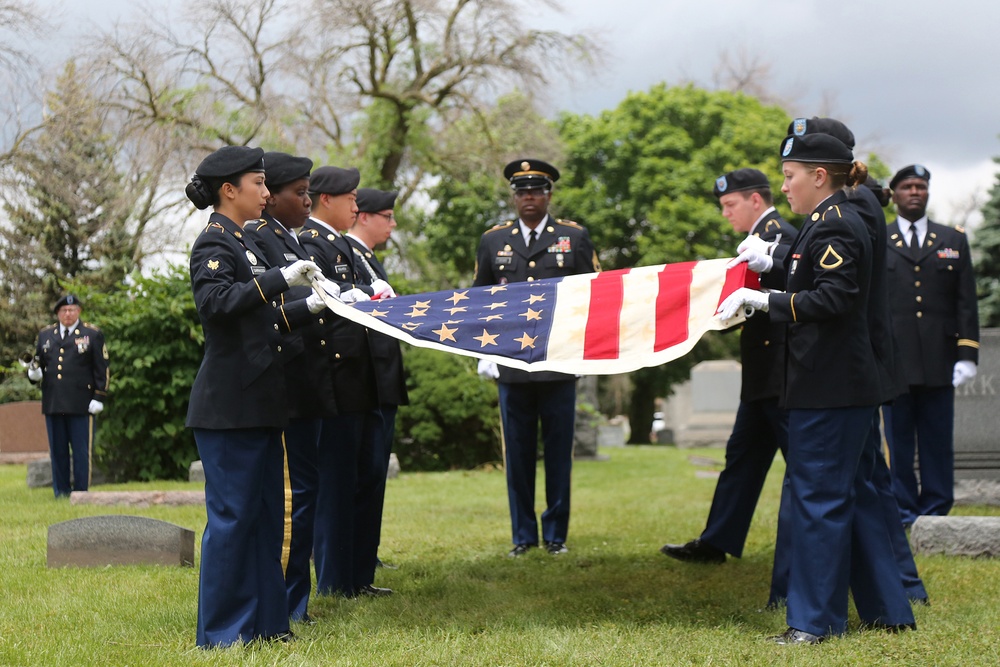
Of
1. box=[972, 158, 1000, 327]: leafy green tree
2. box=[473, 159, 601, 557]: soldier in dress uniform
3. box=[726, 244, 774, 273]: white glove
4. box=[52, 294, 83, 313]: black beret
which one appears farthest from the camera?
box=[972, 158, 1000, 327]: leafy green tree

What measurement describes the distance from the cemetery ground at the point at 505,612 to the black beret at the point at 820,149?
2089mm

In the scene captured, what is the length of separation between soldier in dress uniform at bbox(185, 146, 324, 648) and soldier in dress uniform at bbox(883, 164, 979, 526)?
16.7 feet

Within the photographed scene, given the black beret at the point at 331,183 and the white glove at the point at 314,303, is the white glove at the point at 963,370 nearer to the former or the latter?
the black beret at the point at 331,183

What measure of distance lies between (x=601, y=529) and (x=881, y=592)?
388cm

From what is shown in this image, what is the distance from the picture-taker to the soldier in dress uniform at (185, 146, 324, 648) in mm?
4586

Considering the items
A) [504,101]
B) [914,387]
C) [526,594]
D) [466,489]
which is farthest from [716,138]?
[526,594]

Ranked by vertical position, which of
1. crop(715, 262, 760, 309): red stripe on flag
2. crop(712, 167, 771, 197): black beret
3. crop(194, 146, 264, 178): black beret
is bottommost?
crop(715, 262, 760, 309): red stripe on flag

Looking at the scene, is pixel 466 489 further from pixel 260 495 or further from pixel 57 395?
pixel 260 495

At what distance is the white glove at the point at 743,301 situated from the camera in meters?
4.89

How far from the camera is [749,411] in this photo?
6.59 m

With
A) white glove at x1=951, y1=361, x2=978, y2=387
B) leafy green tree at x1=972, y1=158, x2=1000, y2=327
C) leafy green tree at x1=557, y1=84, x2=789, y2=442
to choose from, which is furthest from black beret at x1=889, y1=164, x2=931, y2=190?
leafy green tree at x1=557, y1=84, x2=789, y2=442

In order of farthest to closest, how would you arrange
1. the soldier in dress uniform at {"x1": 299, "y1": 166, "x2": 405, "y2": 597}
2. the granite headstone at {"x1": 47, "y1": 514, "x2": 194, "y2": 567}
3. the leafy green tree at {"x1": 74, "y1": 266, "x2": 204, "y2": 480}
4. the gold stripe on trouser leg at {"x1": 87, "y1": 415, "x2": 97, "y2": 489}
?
the leafy green tree at {"x1": 74, "y1": 266, "x2": 204, "y2": 480}
the gold stripe on trouser leg at {"x1": 87, "y1": 415, "x2": 97, "y2": 489}
the granite headstone at {"x1": 47, "y1": 514, "x2": 194, "y2": 567}
the soldier in dress uniform at {"x1": 299, "y1": 166, "x2": 405, "y2": 597}

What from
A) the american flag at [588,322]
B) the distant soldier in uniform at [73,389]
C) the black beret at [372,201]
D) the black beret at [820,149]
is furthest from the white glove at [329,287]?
the distant soldier in uniform at [73,389]

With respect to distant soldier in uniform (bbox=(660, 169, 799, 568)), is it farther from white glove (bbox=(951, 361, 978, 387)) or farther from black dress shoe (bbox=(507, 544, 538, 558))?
white glove (bbox=(951, 361, 978, 387))
